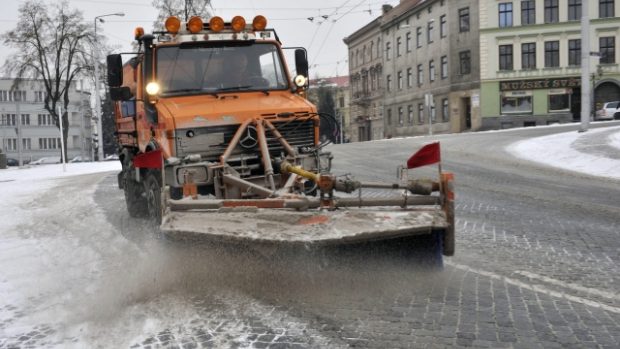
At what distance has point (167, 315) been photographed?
15.4 feet

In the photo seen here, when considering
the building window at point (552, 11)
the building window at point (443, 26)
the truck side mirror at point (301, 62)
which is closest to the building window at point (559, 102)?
the building window at point (552, 11)

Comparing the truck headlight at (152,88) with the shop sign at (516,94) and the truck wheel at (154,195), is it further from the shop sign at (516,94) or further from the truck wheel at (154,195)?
the shop sign at (516,94)

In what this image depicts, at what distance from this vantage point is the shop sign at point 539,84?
1869 inches

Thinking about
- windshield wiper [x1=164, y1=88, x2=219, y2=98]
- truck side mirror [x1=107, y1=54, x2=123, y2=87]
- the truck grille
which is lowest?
the truck grille

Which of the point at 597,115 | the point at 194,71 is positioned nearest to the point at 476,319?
the point at 194,71

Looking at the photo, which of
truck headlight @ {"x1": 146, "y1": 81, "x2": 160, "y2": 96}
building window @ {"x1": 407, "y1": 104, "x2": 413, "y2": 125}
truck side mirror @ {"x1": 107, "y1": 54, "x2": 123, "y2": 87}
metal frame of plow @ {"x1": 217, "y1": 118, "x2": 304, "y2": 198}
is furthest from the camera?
building window @ {"x1": 407, "y1": 104, "x2": 413, "y2": 125}

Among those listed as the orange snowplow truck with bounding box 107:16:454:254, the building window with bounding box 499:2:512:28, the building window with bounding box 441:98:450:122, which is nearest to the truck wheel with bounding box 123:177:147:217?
the orange snowplow truck with bounding box 107:16:454:254

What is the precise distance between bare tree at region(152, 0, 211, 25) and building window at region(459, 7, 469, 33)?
24930mm

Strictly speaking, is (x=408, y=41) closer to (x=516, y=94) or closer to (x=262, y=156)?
(x=516, y=94)

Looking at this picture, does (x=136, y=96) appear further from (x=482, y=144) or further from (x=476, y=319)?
(x=482, y=144)

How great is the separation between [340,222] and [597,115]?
45665mm

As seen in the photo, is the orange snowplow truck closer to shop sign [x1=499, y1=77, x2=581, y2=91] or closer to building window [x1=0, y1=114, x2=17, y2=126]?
shop sign [x1=499, y1=77, x2=581, y2=91]

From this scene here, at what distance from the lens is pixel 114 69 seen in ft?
26.1

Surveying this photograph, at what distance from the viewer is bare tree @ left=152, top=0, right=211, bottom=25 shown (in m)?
33.1
